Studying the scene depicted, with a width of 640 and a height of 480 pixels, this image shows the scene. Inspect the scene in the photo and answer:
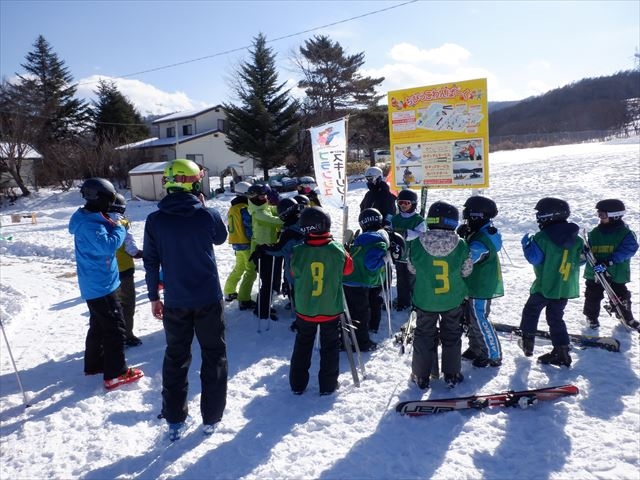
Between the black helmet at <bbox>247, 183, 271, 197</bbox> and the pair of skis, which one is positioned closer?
the pair of skis

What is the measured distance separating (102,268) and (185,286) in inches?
60.0

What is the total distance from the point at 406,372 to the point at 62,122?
46874 mm

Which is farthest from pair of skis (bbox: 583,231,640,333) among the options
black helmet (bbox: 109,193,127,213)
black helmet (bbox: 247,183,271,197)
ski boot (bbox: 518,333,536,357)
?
black helmet (bbox: 109,193,127,213)

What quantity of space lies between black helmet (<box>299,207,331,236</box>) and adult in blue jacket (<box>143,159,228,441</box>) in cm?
80

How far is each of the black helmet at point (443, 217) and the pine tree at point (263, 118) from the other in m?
26.9

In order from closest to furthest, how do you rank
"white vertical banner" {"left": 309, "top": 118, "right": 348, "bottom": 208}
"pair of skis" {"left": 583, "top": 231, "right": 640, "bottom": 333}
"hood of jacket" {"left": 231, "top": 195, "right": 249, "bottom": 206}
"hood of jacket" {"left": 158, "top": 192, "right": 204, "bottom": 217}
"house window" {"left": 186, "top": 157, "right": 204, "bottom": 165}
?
"hood of jacket" {"left": 158, "top": 192, "right": 204, "bottom": 217} → "pair of skis" {"left": 583, "top": 231, "right": 640, "bottom": 333} → "hood of jacket" {"left": 231, "top": 195, "right": 249, "bottom": 206} → "white vertical banner" {"left": 309, "top": 118, "right": 348, "bottom": 208} → "house window" {"left": 186, "top": 157, "right": 204, "bottom": 165}

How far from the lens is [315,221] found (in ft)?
12.9

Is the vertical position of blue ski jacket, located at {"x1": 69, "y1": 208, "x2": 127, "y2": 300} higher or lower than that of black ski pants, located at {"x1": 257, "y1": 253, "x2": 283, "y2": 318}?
higher

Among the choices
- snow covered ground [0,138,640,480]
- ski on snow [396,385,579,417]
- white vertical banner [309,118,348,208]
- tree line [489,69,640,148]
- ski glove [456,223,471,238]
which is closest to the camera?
snow covered ground [0,138,640,480]

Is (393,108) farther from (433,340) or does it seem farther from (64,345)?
(64,345)

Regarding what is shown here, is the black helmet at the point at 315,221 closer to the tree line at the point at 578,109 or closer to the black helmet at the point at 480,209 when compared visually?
the black helmet at the point at 480,209

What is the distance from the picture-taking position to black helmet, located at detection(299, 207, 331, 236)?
12.9 feet

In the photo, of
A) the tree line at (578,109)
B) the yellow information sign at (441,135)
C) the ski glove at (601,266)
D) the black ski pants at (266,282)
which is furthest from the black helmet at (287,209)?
the tree line at (578,109)

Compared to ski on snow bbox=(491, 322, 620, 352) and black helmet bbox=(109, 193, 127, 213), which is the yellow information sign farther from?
black helmet bbox=(109, 193, 127, 213)
